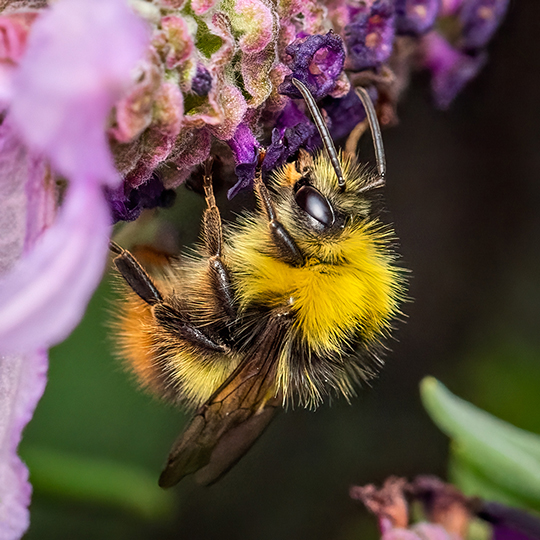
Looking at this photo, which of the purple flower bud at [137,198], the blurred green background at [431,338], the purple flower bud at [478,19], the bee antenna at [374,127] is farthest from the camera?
the blurred green background at [431,338]

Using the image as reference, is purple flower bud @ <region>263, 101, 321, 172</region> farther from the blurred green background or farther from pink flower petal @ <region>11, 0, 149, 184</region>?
the blurred green background

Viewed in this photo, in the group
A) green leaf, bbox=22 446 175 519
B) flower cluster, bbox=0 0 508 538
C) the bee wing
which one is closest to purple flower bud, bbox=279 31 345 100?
flower cluster, bbox=0 0 508 538

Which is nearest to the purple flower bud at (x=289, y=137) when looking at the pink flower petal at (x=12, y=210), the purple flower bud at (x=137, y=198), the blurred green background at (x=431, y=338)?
the purple flower bud at (x=137, y=198)

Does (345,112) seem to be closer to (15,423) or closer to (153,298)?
(153,298)

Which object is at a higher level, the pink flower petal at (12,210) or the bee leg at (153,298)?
the pink flower petal at (12,210)

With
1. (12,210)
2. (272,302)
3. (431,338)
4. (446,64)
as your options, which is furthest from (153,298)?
(431,338)

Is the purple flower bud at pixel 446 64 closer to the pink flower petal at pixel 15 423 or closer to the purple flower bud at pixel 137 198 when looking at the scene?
the purple flower bud at pixel 137 198
